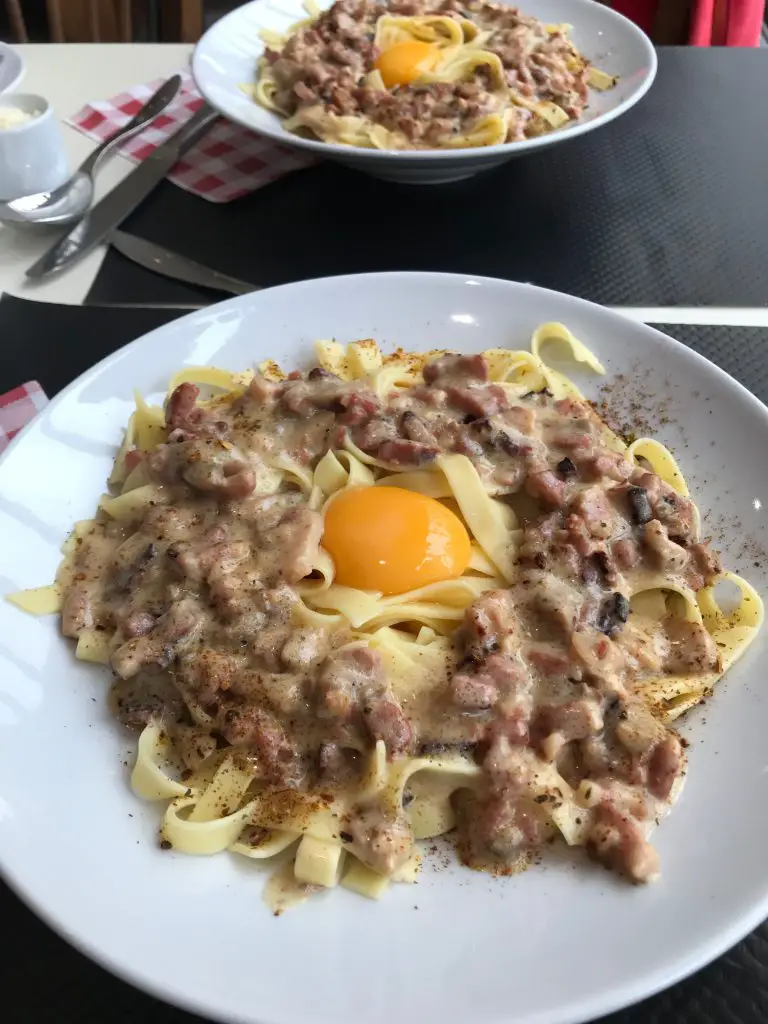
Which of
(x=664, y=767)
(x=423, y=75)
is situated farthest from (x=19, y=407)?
(x=423, y=75)

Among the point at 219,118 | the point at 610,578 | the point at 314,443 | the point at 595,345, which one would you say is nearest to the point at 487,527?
the point at 610,578

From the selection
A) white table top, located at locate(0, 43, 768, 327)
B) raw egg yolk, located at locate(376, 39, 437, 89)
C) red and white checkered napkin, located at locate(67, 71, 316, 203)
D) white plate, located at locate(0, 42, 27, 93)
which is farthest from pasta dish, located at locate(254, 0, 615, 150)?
white plate, located at locate(0, 42, 27, 93)

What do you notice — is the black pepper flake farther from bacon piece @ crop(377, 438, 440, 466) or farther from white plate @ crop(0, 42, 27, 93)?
white plate @ crop(0, 42, 27, 93)

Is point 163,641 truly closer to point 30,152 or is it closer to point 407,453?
point 407,453

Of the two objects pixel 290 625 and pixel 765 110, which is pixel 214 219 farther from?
pixel 765 110

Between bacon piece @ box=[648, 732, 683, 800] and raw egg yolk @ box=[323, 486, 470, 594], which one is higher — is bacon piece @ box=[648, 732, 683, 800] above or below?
below

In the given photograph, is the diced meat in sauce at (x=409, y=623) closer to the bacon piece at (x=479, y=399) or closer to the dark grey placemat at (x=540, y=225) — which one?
the bacon piece at (x=479, y=399)
